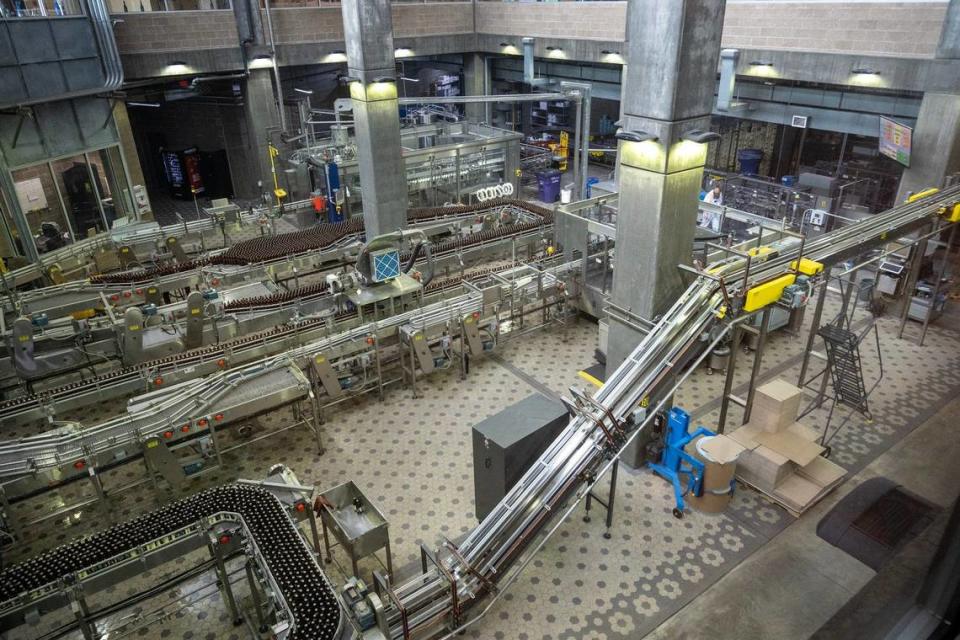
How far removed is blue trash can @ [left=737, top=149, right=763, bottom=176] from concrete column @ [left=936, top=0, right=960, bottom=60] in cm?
629

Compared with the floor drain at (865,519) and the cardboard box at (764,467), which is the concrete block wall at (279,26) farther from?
the floor drain at (865,519)

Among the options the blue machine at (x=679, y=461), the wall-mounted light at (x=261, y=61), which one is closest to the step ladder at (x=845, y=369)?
the blue machine at (x=679, y=461)

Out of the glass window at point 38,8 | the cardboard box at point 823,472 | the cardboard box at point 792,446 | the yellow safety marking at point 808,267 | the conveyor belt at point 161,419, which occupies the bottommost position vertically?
the cardboard box at point 823,472

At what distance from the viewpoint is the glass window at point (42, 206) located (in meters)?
13.6

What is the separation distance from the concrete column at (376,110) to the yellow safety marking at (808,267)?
8.46 meters

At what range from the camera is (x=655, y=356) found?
6820mm

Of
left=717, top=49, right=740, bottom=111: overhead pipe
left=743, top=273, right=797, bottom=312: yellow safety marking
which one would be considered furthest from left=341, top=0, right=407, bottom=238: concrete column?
left=743, top=273, right=797, bottom=312: yellow safety marking

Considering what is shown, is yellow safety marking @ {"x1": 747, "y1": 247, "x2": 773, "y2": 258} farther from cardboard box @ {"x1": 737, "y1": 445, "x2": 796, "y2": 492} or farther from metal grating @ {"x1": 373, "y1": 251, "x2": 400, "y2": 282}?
metal grating @ {"x1": 373, "y1": 251, "x2": 400, "y2": 282}

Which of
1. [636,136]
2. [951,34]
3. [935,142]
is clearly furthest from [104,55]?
[935,142]

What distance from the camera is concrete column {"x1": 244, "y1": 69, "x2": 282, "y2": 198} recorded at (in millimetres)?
17859

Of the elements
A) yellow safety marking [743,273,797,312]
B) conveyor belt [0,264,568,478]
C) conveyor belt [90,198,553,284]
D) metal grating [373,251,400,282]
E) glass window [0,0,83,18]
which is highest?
glass window [0,0,83,18]

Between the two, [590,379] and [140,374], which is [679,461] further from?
[140,374]

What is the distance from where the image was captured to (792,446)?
7492 mm

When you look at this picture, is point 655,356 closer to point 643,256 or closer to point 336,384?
point 643,256
